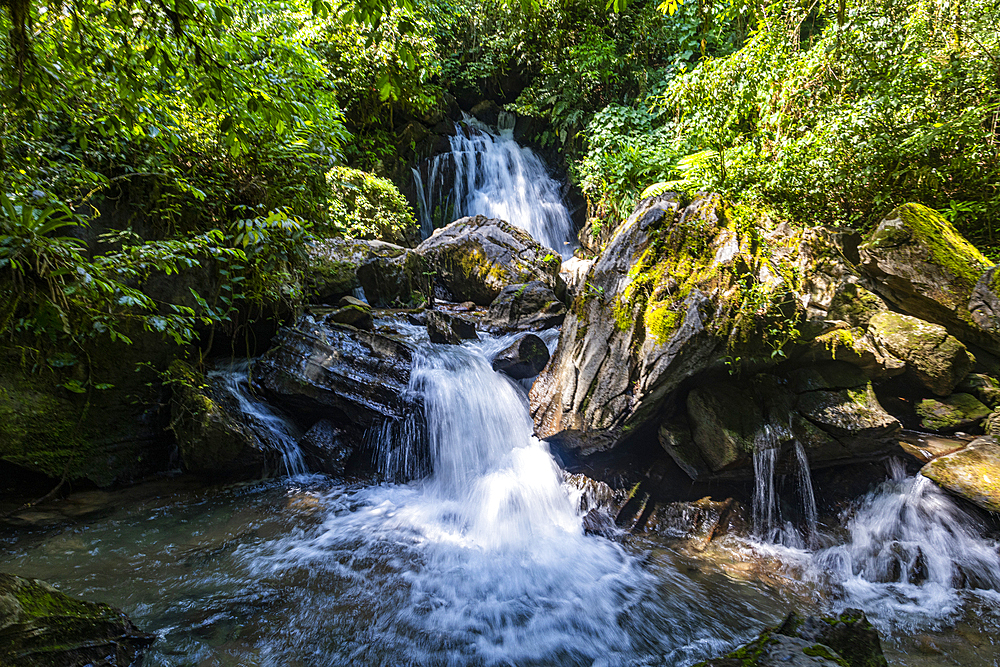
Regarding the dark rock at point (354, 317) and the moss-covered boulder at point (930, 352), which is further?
the dark rock at point (354, 317)

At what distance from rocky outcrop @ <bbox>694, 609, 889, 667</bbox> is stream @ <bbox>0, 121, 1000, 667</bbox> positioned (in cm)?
89

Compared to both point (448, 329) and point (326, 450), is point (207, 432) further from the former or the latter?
point (448, 329)

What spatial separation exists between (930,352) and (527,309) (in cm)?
569

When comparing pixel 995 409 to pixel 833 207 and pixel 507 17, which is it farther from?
pixel 507 17

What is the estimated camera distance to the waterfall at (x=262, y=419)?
5.66m

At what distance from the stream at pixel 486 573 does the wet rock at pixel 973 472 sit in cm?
16

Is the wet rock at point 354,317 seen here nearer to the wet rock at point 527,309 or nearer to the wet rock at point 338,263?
the wet rock at point 338,263

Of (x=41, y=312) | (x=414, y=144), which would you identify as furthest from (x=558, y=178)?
(x=41, y=312)

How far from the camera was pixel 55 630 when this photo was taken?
2.33 meters

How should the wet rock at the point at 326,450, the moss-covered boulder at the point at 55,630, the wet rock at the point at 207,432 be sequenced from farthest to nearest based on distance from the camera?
the wet rock at the point at 326,450, the wet rock at the point at 207,432, the moss-covered boulder at the point at 55,630

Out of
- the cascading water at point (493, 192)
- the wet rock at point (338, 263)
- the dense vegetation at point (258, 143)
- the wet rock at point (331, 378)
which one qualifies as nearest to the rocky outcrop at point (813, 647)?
the dense vegetation at point (258, 143)

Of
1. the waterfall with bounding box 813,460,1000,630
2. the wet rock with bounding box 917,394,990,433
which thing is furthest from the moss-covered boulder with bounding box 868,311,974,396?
the waterfall with bounding box 813,460,1000,630

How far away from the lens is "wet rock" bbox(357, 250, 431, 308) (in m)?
8.34

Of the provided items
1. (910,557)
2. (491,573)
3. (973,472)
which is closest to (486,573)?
(491,573)
